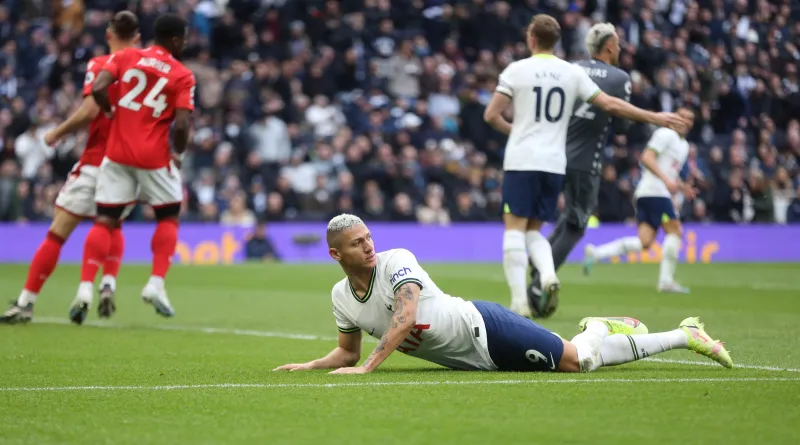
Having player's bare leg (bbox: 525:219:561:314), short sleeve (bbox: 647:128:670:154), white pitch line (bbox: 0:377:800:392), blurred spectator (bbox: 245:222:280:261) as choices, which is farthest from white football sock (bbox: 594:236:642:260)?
white pitch line (bbox: 0:377:800:392)

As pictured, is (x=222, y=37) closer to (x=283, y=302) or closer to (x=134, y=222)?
(x=134, y=222)

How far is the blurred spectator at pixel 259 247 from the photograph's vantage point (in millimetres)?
23797

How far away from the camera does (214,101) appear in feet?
79.5

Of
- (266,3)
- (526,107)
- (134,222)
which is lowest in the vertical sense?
(134,222)

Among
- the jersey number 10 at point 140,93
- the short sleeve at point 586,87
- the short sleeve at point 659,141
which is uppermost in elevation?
Result: the short sleeve at point 586,87

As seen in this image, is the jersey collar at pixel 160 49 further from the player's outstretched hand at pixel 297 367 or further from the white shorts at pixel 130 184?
the player's outstretched hand at pixel 297 367

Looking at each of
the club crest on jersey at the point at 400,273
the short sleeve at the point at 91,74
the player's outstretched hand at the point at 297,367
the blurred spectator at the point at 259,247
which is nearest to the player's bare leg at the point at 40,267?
the short sleeve at the point at 91,74

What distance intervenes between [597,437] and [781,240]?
22748 mm

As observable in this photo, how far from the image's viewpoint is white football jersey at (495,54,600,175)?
409 inches

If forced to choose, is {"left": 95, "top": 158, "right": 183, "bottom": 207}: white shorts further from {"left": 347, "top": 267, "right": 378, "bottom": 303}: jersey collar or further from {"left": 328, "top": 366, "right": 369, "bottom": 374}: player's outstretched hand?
{"left": 328, "top": 366, "right": 369, "bottom": 374}: player's outstretched hand

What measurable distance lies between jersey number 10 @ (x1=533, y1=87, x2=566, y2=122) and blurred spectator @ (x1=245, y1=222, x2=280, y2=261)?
45.0ft

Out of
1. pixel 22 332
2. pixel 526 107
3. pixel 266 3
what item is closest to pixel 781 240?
pixel 266 3

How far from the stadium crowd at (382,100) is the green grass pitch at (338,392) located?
12.5 metres

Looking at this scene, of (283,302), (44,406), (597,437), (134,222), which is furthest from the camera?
(134,222)
